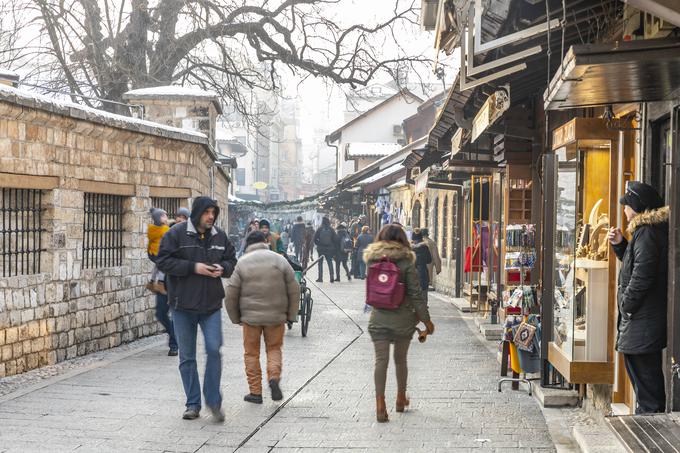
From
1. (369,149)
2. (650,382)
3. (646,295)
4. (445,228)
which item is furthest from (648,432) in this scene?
(369,149)

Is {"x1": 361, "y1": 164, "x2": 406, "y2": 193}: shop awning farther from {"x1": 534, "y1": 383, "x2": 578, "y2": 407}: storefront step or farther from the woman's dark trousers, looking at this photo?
the woman's dark trousers

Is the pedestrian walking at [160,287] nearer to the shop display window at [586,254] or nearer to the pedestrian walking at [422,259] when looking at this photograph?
the shop display window at [586,254]

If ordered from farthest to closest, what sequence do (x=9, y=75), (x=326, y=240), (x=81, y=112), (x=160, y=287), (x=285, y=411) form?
(x=326, y=240)
(x=9, y=75)
(x=81, y=112)
(x=160, y=287)
(x=285, y=411)

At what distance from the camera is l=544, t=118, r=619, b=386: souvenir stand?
7.53 meters

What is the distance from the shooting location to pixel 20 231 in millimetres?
10562

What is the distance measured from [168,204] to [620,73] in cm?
1057

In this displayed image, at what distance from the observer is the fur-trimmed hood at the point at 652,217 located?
Result: 6.38 m

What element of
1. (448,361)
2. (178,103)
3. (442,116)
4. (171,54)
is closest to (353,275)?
(171,54)

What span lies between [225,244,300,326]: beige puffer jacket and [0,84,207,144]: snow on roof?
2839 millimetres

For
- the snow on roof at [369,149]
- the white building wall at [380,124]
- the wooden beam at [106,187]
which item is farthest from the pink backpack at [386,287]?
the white building wall at [380,124]

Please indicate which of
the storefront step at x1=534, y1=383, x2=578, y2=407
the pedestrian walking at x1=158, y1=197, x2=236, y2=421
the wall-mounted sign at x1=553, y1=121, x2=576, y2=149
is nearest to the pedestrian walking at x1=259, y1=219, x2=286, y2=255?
the pedestrian walking at x1=158, y1=197, x2=236, y2=421

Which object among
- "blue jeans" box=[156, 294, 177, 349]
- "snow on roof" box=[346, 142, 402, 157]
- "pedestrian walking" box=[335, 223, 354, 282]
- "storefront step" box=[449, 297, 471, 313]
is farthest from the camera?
"snow on roof" box=[346, 142, 402, 157]

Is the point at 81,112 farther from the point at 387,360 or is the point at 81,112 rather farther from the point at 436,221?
the point at 436,221

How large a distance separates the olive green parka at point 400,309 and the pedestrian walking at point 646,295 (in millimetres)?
2190
